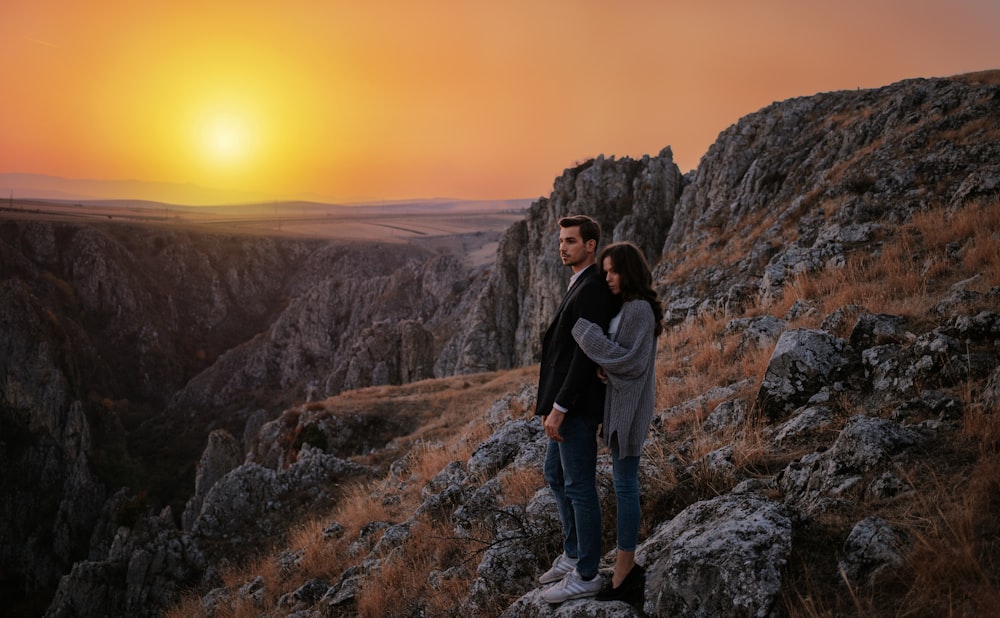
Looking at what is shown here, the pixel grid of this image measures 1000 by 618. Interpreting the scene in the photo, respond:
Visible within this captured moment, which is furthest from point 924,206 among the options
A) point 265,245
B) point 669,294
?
point 265,245

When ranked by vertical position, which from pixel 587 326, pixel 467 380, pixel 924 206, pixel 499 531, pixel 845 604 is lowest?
pixel 467 380

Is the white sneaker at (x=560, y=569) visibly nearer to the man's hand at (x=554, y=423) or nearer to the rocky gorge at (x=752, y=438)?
the rocky gorge at (x=752, y=438)

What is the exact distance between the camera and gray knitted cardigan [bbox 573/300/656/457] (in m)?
3.95

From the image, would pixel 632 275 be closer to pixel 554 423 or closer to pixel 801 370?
pixel 554 423

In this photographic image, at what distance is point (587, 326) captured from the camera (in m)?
4.03

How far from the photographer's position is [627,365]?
155 inches

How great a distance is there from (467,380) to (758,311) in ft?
74.4

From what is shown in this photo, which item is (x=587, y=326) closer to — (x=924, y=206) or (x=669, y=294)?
(x=924, y=206)

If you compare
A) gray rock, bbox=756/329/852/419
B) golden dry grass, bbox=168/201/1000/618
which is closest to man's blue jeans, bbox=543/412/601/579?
golden dry grass, bbox=168/201/1000/618

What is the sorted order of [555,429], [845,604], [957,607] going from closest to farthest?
[957,607] < [845,604] < [555,429]

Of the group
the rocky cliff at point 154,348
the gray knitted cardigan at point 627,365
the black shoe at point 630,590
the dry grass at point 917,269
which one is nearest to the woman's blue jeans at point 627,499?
the gray knitted cardigan at point 627,365

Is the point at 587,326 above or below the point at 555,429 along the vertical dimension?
above

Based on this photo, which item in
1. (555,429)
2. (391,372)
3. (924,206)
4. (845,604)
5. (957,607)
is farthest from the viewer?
(391,372)

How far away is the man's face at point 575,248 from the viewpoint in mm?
4406
